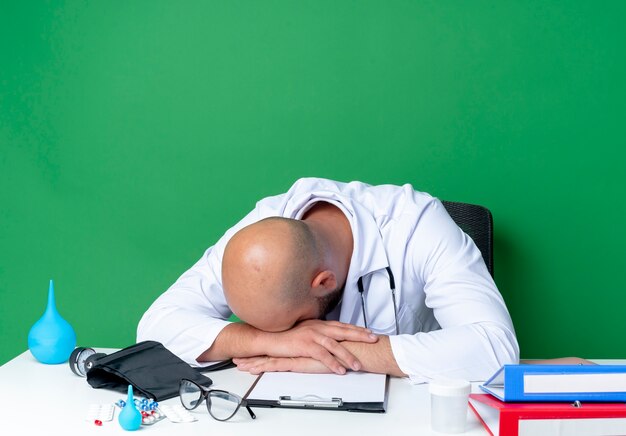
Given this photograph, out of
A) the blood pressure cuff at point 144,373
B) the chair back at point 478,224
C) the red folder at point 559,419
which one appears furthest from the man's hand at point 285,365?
the chair back at point 478,224

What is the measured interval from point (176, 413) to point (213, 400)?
2.8 inches

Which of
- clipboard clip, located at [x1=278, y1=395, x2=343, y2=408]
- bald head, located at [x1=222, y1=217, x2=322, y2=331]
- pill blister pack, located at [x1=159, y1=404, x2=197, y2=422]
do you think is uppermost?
bald head, located at [x1=222, y1=217, x2=322, y2=331]

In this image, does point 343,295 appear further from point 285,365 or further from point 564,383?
point 564,383

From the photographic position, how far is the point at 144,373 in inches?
57.7

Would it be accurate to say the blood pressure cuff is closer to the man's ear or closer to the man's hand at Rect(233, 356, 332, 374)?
the man's hand at Rect(233, 356, 332, 374)

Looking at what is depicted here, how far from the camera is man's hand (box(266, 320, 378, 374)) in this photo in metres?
1.54

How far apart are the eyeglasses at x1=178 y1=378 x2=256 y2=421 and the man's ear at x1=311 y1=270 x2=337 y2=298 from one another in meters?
0.36

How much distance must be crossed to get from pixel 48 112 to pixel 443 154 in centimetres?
148

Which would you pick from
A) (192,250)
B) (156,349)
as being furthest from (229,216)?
(156,349)

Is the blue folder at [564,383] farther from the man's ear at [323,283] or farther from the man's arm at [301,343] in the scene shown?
the man's ear at [323,283]

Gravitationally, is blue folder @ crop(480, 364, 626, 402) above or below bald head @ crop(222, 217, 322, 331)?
below

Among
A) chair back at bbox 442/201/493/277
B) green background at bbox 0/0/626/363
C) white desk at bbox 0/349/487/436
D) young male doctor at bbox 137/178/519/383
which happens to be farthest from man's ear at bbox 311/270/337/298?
green background at bbox 0/0/626/363

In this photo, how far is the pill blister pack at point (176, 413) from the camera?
50.3 inches

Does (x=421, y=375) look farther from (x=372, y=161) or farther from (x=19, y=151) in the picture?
(x=19, y=151)
